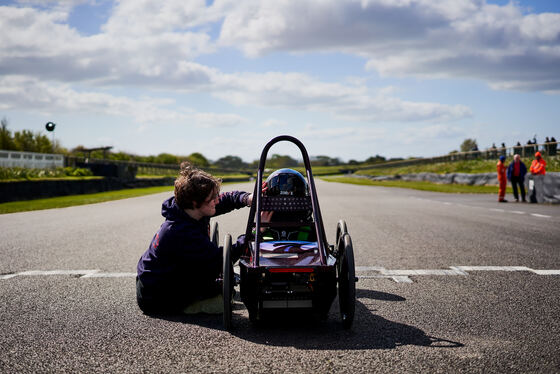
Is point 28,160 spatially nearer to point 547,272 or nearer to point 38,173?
point 38,173

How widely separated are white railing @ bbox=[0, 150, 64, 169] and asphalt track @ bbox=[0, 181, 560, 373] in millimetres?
17109

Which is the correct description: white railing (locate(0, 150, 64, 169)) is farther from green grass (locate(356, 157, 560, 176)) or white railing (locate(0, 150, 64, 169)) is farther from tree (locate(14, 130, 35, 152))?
green grass (locate(356, 157, 560, 176))

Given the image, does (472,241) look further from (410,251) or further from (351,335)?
(351,335)

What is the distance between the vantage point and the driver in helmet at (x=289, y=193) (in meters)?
4.68

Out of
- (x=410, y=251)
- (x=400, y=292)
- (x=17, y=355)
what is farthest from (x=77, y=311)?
(x=410, y=251)

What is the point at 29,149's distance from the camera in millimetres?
37406

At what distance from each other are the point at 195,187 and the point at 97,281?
2344 millimetres

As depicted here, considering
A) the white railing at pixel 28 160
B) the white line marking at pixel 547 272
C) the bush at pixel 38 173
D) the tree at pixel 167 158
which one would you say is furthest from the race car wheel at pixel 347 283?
the tree at pixel 167 158

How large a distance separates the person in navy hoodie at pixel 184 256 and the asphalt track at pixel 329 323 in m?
0.19

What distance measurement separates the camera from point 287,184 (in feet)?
15.4

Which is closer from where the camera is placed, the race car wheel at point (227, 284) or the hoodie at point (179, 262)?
the race car wheel at point (227, 284)

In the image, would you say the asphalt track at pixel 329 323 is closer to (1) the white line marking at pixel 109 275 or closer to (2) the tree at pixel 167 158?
(1) the white line marking at pixel 109 275

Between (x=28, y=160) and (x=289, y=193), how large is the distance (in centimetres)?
2489

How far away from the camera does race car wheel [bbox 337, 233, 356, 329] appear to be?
12.3ft
